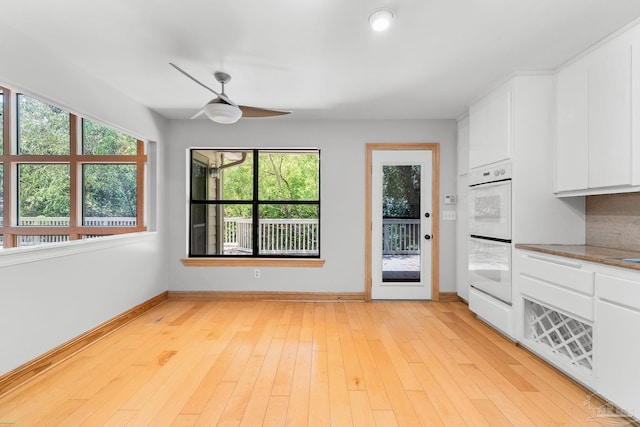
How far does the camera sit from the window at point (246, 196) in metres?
4.40

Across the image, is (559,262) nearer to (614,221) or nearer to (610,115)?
(614,221)

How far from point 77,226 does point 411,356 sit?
380 cm

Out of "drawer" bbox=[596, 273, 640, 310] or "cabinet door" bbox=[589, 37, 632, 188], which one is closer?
"drawer" bbox=[596, 273, 640, 310]

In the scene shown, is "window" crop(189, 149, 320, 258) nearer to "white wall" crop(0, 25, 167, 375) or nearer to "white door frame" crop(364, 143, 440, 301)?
"white door frame" crop(364, 143, 440, 301)

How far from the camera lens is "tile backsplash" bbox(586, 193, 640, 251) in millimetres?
2428

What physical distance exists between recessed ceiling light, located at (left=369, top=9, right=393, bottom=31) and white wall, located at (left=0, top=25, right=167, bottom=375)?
2469 mm

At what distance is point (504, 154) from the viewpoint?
9.68 feet

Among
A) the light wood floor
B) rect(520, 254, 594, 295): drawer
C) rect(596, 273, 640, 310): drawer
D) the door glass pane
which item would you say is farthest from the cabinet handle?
the door glass pane

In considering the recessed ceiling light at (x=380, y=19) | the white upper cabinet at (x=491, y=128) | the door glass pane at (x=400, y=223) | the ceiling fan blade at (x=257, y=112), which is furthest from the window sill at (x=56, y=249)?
the white upper cabinet at (x=491, y=128)

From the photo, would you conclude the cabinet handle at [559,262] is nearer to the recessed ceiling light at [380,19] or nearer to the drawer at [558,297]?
the drawer at [558,297]

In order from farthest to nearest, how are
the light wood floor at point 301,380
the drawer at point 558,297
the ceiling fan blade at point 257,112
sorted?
1. the ceiling fan blade at point 257,112
2. the drawer at point 558,297
3. the light wood floor at point 301,380

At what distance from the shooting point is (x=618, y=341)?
1867mm

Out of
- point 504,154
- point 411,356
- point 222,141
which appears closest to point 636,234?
point 504,154

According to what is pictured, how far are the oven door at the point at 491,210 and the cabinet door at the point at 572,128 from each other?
1.43 ft
